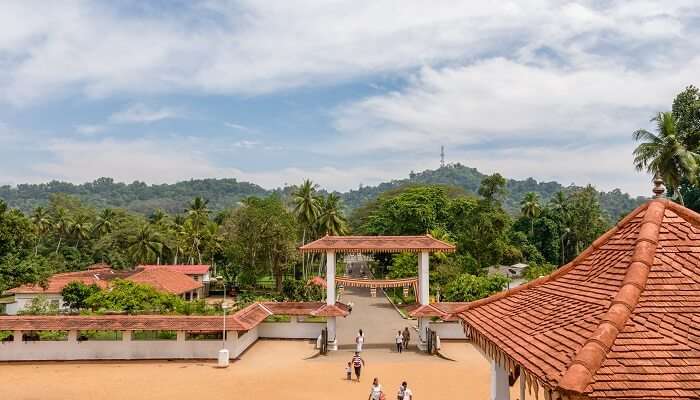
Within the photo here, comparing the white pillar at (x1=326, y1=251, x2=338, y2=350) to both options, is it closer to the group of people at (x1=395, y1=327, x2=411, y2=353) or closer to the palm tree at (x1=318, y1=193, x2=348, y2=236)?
the group of people at (x1=395, y1=327, x2=411, y2=353)

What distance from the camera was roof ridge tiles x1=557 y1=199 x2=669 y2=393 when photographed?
14.7ft

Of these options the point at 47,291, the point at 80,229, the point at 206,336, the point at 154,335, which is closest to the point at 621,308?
the point at 206,336

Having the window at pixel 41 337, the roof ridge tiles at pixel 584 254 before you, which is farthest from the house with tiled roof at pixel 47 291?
the roof ridge tiles at pixel 584 254

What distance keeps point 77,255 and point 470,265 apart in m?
45.3

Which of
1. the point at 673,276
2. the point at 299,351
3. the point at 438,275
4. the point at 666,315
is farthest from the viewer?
the point at 438,275

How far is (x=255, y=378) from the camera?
2080cm

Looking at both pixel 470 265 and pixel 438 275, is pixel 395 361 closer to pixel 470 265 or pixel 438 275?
pixel 438 275

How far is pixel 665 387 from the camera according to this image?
15.0ft

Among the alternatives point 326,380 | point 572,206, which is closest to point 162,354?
point 326,380

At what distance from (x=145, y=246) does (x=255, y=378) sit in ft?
111

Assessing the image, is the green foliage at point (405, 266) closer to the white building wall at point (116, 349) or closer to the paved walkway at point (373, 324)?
the paved walkway at point (373, 324)

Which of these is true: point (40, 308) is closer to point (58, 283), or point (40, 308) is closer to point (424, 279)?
point (58, 283)

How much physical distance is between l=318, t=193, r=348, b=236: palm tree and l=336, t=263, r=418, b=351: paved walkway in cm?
624

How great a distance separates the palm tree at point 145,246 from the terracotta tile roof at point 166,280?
8660 mm
